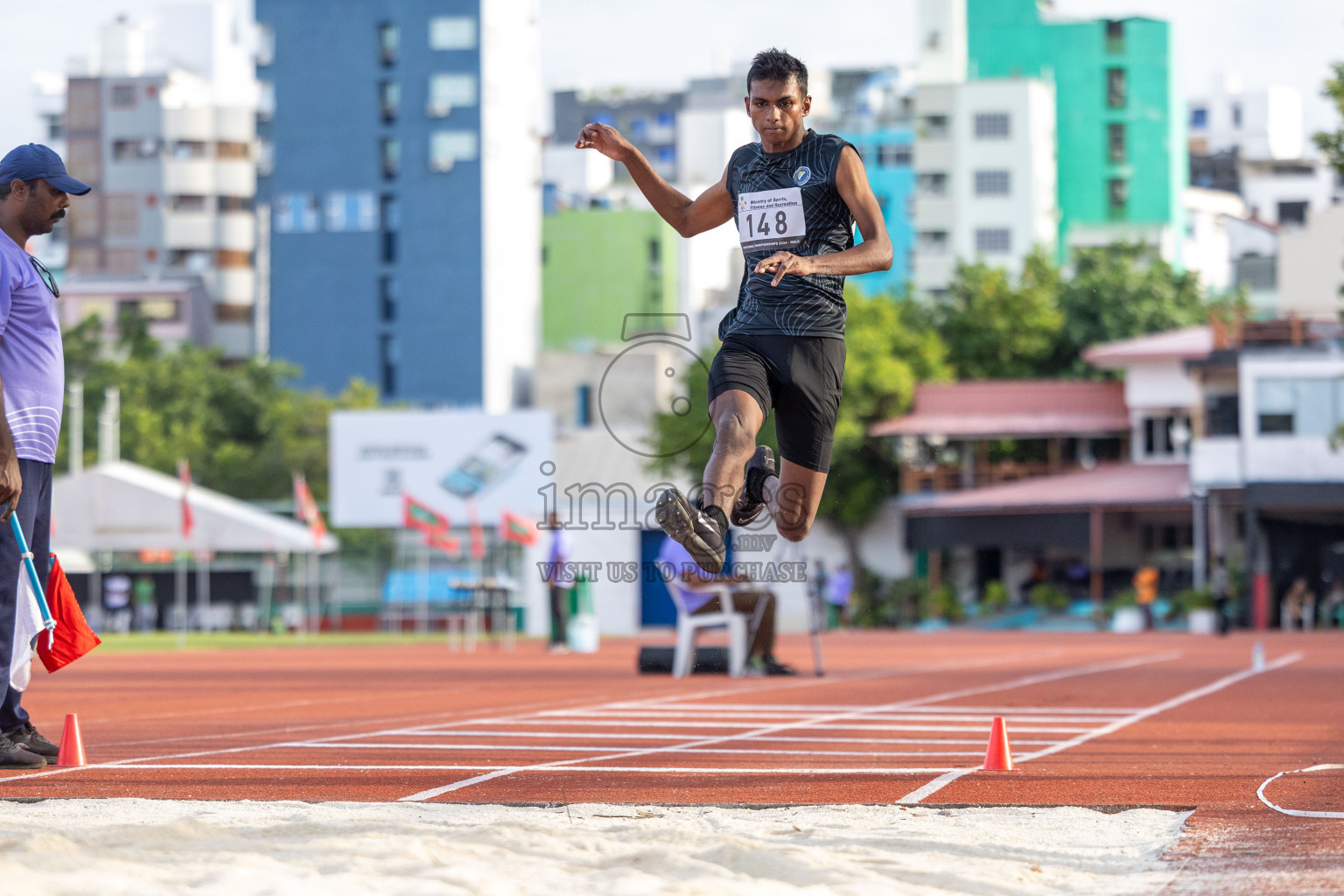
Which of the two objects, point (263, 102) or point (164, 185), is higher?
point (263, 102)

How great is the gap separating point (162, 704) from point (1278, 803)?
9677mm

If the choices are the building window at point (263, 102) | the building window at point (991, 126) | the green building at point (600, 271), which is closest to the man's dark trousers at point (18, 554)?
the green building at point (600, 271)

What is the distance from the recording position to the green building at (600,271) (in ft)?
264

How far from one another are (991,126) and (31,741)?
7337 cm

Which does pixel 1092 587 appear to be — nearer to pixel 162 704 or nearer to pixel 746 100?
pixel 162 704

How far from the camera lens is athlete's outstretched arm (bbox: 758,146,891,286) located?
6.39 metres

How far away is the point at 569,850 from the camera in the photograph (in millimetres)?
5129

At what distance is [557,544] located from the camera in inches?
1008

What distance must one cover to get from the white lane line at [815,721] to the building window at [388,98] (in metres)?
57.2

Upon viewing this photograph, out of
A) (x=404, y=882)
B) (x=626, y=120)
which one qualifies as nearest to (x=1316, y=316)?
(x=404, y=882)

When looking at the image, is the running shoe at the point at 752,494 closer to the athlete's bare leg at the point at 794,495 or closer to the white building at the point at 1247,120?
the athlete's bare leg at the point at 794,495

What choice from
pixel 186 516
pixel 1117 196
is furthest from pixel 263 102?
pixel 186 516

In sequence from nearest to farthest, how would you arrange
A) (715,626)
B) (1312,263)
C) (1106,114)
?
(715,626)
(1312,263)
(1106,114)

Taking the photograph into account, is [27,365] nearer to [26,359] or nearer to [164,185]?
[26,359]
